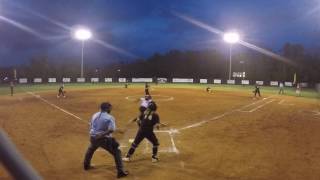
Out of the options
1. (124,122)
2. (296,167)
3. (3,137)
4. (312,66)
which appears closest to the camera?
(3,137)

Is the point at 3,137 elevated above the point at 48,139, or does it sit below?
above

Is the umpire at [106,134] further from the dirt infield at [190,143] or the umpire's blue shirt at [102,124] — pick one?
the dirt infield at [190,143]

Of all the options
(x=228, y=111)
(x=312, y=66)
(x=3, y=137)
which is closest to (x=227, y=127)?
(x=228, y=111)

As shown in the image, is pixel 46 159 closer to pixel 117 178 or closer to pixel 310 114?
pixel 117 178

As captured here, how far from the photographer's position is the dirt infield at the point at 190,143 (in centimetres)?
1294

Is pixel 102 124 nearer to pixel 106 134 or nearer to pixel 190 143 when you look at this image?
pixel 106 134

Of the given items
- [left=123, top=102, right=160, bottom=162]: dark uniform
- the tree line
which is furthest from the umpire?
the tree line

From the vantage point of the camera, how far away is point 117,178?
11984 mm

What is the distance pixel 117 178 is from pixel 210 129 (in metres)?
10.6

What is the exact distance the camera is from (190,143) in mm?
17609

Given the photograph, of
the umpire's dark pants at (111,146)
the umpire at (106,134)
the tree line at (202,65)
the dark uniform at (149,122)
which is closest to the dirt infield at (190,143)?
the umpire's dark pants at (111,146)

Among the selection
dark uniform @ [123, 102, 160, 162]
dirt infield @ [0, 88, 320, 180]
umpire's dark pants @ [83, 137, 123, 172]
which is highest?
dark uniform @ [123, 102, 160, 162]

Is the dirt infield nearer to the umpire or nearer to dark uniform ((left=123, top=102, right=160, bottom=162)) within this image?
the umpire

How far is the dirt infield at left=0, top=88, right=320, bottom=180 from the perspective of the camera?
1294 centimetres
